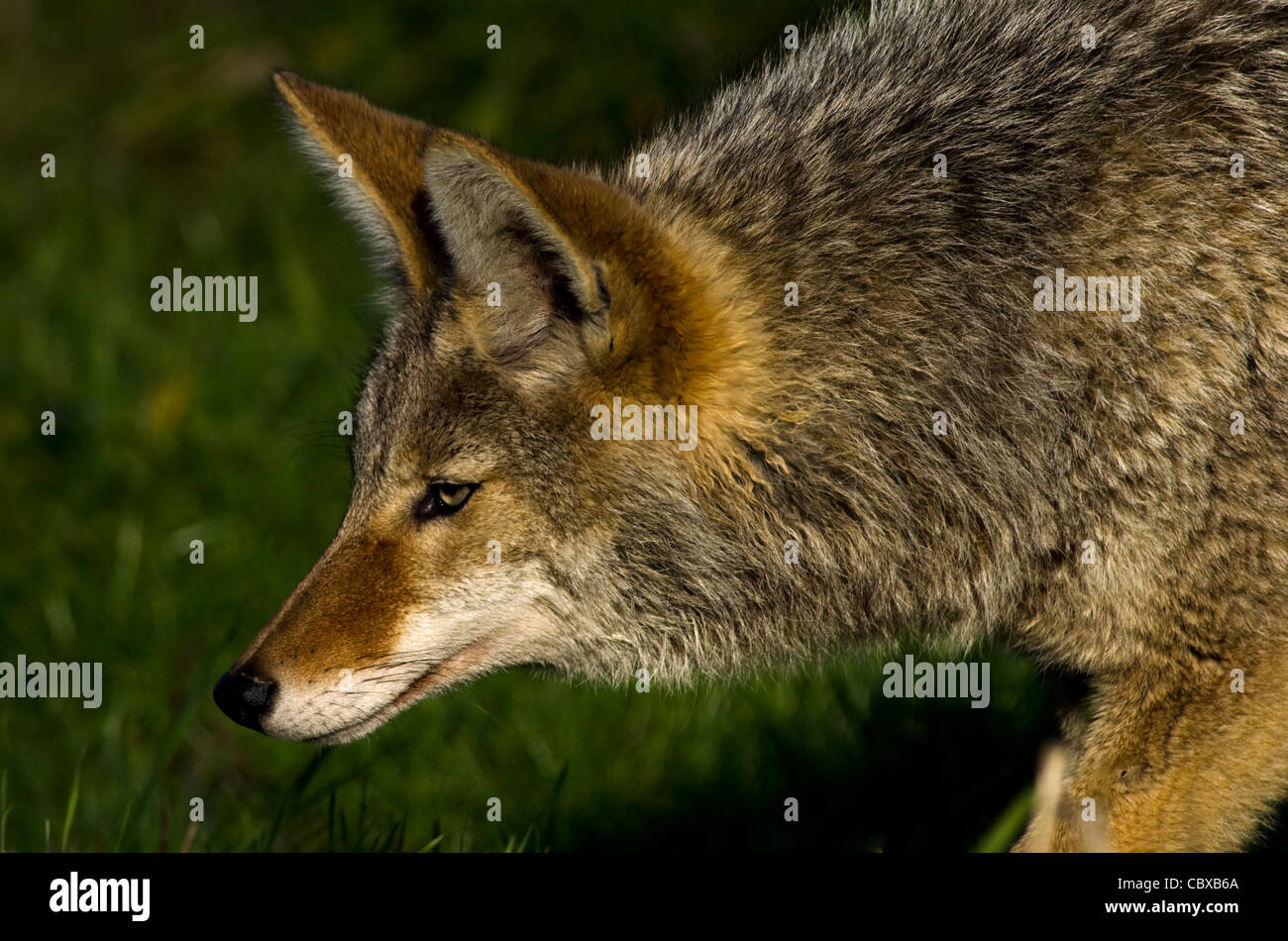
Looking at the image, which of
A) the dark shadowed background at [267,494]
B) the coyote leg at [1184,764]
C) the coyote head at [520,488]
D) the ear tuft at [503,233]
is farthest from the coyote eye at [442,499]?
the coyote leg at [1184,764]

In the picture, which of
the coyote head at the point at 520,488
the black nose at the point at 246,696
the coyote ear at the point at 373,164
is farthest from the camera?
the coyote ear at the point at 373,164

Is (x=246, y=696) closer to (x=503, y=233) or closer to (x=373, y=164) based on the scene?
(x=503, y=233)

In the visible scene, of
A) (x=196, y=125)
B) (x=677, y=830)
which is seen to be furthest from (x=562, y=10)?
(x=677, y=830)

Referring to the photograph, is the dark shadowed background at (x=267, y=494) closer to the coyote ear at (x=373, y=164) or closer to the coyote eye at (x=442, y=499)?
the coyote ear at (x=373, y=164)

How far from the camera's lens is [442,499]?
3928 mm

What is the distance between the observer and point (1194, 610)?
3.55m

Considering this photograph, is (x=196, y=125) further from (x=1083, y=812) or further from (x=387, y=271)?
(x=1083, y=812)

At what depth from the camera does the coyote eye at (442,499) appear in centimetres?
390

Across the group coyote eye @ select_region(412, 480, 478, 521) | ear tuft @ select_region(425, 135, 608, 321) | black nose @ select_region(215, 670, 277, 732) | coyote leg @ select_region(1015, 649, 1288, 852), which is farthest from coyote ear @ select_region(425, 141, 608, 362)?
coyote leg @ select_region(1015, 649, 1288, 852)

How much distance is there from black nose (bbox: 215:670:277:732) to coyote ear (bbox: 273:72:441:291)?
125 centimetres

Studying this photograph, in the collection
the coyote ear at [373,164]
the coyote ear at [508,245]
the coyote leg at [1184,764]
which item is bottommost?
the coyote leg at [1184,764]

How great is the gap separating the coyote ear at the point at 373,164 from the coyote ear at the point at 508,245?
38 centimetres

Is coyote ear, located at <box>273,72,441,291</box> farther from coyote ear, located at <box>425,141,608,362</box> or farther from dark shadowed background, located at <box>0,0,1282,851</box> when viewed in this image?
dark shadowed background, located at <box>0,0,1282,851</box>

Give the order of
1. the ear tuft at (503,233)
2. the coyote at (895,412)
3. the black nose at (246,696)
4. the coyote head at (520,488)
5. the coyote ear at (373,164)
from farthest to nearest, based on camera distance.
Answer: the coyote ear at (373,164)
the black nose at (246,696)
the coyote head at (520,488)
the coyote at (895,412)
the ear tuft at (503,233)
